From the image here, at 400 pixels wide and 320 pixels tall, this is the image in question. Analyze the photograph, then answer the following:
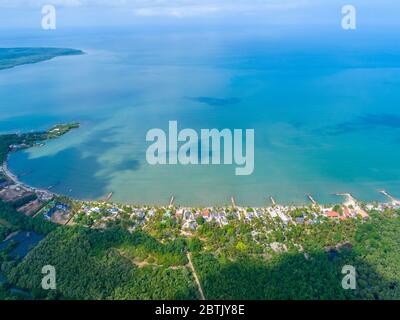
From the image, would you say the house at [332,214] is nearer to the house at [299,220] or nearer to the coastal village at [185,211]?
the coastal village at [185,211]

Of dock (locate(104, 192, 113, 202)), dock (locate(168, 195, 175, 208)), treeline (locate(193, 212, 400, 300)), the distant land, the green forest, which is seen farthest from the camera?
the distant land

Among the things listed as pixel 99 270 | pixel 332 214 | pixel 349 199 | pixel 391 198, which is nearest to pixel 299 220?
pixel 332 214

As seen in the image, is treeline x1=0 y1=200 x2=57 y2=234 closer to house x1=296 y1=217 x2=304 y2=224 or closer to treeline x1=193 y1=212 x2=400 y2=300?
treeline x1=193 y1=212 x2=400 y2=300

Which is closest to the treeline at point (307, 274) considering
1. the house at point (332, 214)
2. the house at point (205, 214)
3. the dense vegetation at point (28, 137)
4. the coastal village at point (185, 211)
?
the house at point (332, 214)

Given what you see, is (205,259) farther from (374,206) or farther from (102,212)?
(374,206)

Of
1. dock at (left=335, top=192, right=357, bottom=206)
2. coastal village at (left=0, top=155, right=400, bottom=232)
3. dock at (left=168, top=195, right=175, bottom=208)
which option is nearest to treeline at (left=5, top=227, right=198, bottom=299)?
coastal village at (left=0, top=155, right=400, bottom=232)
